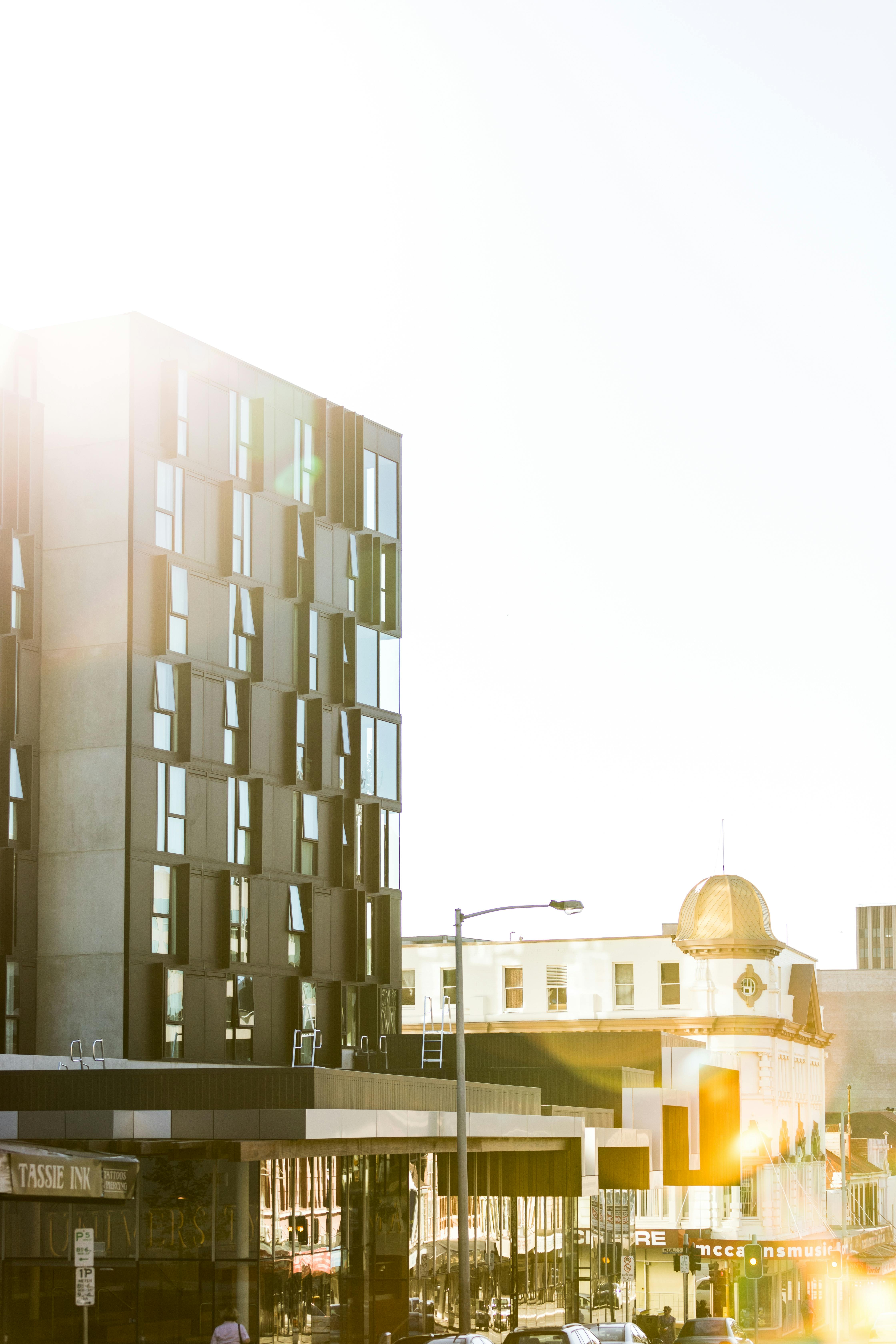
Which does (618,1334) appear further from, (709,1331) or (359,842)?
(359,842)

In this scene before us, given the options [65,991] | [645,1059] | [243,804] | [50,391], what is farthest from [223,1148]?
[645,1059]

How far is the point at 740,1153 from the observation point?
2985 inches

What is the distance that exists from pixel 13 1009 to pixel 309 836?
34.8 feet

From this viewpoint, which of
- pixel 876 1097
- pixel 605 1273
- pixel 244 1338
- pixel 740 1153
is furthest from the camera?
pixel 876 1097

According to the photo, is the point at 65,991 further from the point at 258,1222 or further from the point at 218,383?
the point at 218,383

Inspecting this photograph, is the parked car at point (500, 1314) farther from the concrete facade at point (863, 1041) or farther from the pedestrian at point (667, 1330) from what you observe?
the concrete facade at point (863, 1041)

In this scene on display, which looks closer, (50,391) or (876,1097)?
(50,391)

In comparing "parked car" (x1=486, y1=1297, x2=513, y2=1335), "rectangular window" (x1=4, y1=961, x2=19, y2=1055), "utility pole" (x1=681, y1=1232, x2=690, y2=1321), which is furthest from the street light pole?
"utility pole" (x1=681, y1=1232, x2=690, y2=1321)

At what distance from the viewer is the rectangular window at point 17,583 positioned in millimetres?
46156

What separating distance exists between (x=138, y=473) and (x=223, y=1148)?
19.1 m

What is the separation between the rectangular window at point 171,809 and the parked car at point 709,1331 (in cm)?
1679

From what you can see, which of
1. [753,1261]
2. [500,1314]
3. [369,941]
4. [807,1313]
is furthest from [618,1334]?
[807,1313]

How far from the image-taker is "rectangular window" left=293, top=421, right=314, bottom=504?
2122 inches

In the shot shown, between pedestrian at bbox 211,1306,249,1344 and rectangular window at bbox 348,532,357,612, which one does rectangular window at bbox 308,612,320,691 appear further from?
pedestrian at bbox 211,1306,249,1344
